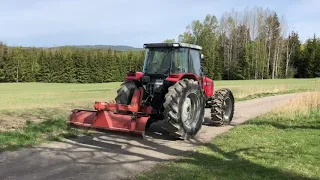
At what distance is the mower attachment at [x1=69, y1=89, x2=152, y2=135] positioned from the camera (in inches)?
319

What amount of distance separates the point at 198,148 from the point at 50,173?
3.44 meters

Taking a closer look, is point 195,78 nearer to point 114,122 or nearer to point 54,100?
point 114,122

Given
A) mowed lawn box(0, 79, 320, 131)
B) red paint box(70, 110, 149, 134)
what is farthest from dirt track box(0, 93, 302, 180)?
mowed lawn box(0, 79, 320, 131)

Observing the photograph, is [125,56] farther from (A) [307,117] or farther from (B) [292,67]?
(A) [307,117]

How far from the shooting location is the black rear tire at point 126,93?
975 cm

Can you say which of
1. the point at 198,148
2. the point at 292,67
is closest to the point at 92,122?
the point at 198,148

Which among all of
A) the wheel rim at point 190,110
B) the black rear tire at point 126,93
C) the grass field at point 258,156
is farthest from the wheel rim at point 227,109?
the black rear tire at point 126,93

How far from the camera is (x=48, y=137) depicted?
29.4 feet

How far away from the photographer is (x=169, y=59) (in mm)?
9758

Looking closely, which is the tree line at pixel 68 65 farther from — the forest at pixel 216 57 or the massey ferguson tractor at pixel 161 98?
the massey ferguson tractor at pixel 161 98

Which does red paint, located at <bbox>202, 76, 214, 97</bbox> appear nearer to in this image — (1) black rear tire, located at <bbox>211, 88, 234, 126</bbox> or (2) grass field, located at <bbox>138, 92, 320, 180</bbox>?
(1) black rear tire, located at <bbox>211, 88, 234, 126</bbox>

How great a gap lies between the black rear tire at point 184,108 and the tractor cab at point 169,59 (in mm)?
642

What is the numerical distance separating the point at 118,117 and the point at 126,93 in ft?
4.90

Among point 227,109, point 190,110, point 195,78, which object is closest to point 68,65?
point 227,109
